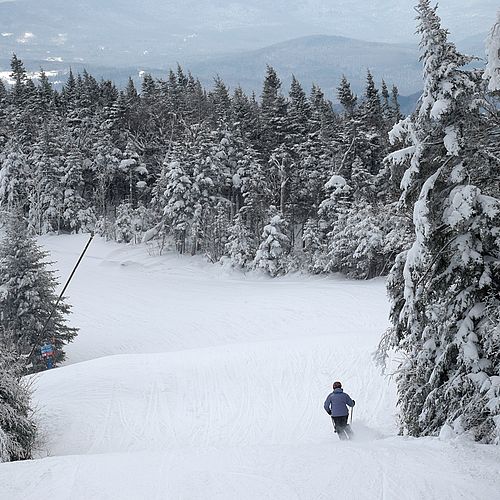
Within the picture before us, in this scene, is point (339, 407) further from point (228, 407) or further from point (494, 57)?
point (494, 57)

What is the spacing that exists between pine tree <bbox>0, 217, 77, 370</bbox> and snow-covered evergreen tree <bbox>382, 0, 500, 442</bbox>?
22264 mm

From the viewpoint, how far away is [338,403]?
12672 mm

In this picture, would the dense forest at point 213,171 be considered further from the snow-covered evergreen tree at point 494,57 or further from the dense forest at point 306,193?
the snow-covered evergreen tree at point 494,57

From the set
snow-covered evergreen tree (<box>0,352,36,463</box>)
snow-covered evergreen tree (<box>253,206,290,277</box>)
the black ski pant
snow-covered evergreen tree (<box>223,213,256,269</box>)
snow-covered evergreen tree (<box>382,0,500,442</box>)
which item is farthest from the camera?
snow-covered evergreen tree (<box>223,213,256,269</box>)

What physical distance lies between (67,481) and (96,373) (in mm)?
12085

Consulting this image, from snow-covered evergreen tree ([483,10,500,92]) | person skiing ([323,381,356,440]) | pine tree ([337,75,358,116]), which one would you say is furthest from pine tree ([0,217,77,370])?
pine tree ([337,75,358,116])

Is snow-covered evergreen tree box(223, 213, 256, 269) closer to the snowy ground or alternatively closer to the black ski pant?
the snowy ground

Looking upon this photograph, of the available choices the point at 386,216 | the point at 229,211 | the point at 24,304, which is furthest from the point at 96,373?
the point at 229,211

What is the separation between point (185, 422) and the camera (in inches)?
646

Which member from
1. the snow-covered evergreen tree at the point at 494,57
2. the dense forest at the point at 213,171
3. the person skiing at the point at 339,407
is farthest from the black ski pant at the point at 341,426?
the dense forest at the point at 213,171

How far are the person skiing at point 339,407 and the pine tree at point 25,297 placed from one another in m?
19.0

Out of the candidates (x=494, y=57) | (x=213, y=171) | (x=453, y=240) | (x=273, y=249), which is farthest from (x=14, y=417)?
(x=213, y=171)

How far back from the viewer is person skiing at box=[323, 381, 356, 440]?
12.7m

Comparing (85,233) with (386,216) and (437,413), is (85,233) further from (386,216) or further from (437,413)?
(437,413)
